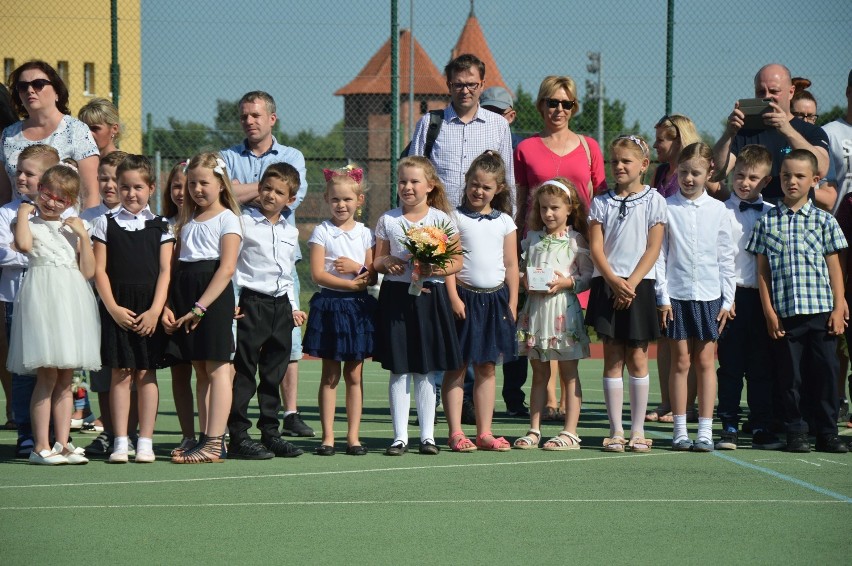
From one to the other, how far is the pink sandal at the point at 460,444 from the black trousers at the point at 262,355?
1058 mm

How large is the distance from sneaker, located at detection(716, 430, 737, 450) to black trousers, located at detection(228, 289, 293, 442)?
2.71 meters

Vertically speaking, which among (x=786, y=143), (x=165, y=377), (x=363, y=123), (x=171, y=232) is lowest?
(x=165, y=377)

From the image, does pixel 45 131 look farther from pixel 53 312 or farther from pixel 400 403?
pixel 400 403

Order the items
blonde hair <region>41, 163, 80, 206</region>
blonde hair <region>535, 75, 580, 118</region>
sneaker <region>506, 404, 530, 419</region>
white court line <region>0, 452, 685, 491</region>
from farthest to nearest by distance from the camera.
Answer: sneaker <region>506, 404, 530, 419</region> → blonde hair <region>535, 75, 580, 118</region> → blonde hair <region>41, 163, 80, 206</region> → white court line <region>0, 452, 685, 491</region>

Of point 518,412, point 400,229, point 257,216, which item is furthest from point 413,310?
point 518,412

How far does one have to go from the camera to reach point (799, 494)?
6.02m

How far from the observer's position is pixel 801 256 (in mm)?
7645

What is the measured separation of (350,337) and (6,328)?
2142mm

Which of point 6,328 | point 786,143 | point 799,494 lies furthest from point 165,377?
point 799,494

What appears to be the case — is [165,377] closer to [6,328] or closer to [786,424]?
[6,328]

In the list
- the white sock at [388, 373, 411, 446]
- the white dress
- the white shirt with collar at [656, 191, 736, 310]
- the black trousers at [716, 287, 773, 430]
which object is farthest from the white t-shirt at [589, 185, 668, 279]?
the white dress

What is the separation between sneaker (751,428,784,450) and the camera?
767cm

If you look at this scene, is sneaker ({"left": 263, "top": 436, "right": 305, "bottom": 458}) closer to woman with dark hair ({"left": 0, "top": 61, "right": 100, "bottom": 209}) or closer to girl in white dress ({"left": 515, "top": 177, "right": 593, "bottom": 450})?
girl in white dress ({"left": 515, "top": 177, "right": 593, "bottom": 450})

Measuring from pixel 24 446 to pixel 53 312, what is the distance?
3.22ft
